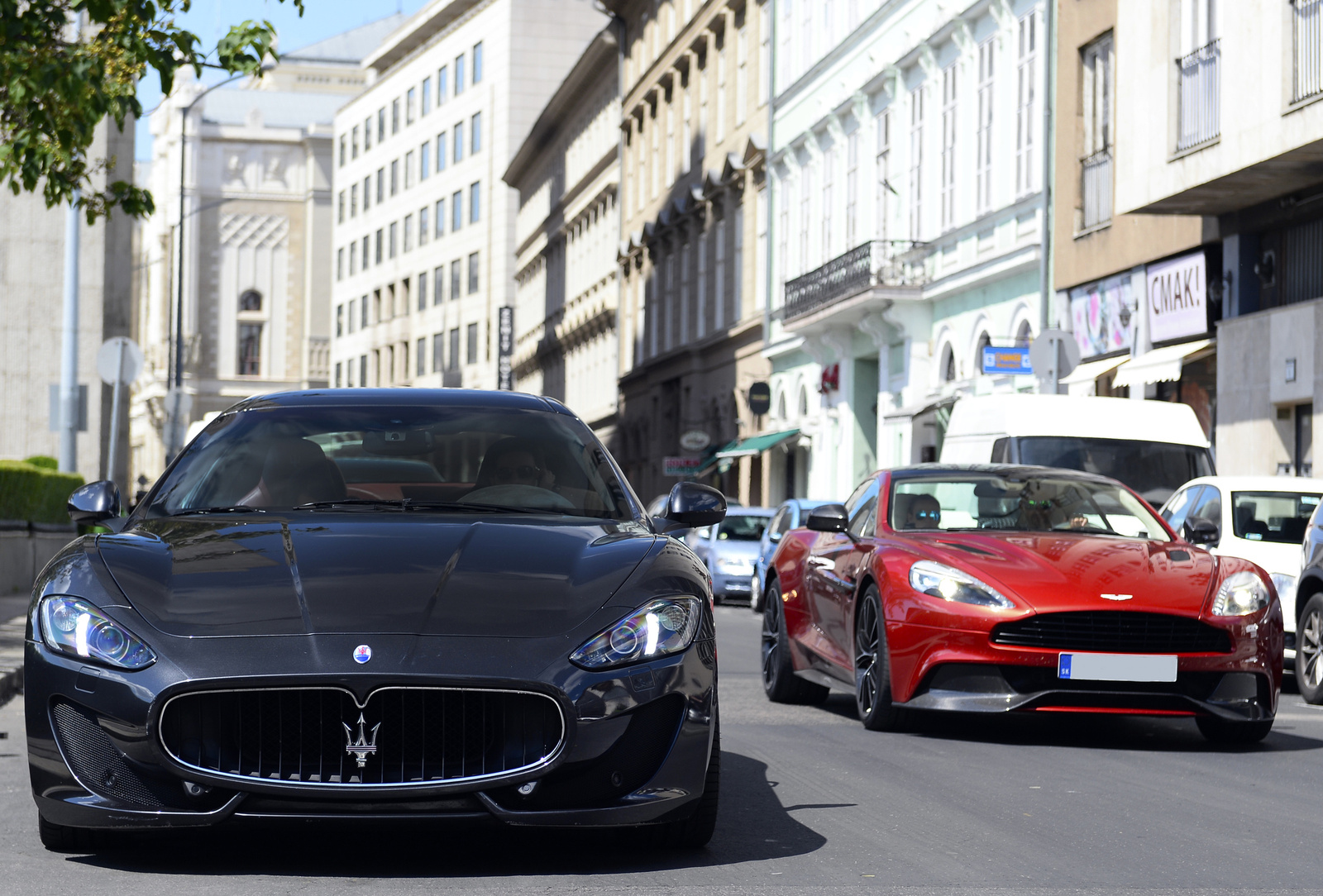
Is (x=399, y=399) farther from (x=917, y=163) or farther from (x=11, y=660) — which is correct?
(x=917, y=163)

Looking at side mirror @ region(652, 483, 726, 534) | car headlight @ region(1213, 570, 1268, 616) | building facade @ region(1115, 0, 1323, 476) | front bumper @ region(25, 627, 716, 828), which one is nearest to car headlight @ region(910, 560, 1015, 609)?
car headlight @ region(1213, 570, 1268, 616)

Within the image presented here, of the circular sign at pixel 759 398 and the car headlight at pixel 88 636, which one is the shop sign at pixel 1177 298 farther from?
the car headlight at pixel 88 636

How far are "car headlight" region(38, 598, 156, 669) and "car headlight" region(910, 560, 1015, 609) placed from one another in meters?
4.92

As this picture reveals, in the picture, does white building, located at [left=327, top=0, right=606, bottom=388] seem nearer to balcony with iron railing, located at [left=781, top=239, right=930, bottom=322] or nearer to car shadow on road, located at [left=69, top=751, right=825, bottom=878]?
balcony with iron railing, located at [left=781, top=239, right=930, bottom=322]

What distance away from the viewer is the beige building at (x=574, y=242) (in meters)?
70.9

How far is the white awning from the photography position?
27.6 metres

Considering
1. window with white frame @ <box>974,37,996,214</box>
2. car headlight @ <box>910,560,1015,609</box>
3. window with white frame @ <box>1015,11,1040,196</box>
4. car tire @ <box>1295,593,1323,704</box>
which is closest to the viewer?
car headlight @ <box>910,560,1015,609</box>

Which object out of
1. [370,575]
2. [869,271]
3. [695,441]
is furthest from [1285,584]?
[695,441]

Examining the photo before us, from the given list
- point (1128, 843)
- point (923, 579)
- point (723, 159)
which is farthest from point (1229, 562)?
point (723, 159)

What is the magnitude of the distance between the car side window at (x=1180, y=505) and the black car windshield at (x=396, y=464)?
960 cm

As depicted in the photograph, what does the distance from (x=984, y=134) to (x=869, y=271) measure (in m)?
4.31

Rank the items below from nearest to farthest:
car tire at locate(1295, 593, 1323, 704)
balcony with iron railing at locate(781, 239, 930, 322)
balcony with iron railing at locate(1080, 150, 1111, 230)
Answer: car tire at locate(1295, 593, 1323, 704) → balcony with iron railing at locate(1080, 150, 1111, 230) → balcony with iron railing at locate(781, 239, 930, 322)

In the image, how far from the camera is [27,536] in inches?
882

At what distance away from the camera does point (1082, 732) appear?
10.6 meters
